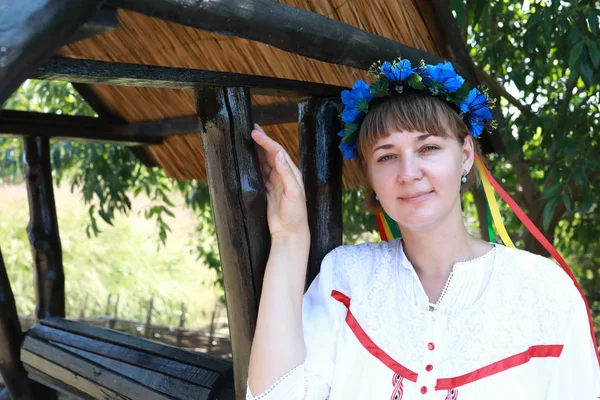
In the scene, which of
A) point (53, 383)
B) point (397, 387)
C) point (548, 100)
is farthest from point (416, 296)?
point (548, 100)

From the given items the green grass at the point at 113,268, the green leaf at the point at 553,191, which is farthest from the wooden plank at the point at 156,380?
the green grass at the point at 113,268

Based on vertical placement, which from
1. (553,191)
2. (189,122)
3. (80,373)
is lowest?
(80,373)

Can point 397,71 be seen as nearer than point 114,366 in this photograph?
Yes

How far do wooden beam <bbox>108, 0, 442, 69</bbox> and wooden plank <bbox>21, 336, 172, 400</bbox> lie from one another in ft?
3.99

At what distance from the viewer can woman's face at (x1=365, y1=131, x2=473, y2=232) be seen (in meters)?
1.71

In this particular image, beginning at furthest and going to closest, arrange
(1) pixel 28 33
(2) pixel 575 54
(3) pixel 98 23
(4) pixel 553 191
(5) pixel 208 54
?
1. (4) pixel 553 191
2. (5) pixel 208 54
3. (2) pixel 575 54
4. (3) pixel 98 23
5. (1) pixel 28 33

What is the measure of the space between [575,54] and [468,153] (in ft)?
3.18

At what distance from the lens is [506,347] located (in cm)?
165

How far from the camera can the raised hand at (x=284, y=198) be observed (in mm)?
1763

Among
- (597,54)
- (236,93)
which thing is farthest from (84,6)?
(597,54)

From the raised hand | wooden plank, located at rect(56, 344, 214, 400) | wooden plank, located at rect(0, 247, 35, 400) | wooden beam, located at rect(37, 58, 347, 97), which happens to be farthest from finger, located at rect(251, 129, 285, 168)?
wooden plank, located at rect(0, 247, 35, 400)

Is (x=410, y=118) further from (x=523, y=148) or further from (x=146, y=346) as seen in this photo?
(x=523, y=148)

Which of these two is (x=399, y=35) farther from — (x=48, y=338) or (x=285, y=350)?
(x=48, y=338)

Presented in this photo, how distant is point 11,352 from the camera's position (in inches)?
128
